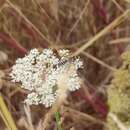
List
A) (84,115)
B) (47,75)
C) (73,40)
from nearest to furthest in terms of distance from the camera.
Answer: (47,75) → (84,115) → (73,40)

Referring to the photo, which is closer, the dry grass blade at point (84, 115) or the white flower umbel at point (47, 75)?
the white flower umbel at point (47, 75)

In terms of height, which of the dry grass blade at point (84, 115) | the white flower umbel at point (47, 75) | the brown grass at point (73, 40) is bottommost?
the white flower umbel at point (47, 75)

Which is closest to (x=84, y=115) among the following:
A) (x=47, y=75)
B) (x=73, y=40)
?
(x=73, y=40)

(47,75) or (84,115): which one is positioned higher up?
(84,115)

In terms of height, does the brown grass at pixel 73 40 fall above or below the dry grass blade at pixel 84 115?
above

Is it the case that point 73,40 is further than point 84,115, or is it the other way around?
point 73,40

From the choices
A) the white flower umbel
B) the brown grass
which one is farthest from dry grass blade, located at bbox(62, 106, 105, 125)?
the white flower umbel

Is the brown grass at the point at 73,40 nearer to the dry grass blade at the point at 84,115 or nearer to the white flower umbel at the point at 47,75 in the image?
the dry grass blade at the point at 84,115

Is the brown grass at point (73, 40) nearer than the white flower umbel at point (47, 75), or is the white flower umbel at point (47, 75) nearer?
the white flower umbel at point (47, 75)

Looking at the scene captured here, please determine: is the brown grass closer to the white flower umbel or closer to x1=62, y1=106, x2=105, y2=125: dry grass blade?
x1=62, y1=106, x2=105, y2=125: dry grass blade

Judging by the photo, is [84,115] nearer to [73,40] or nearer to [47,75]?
[73,40]

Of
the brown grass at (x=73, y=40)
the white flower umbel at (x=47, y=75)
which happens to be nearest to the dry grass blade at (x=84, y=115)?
the brown grass at (x=73, y=40)
